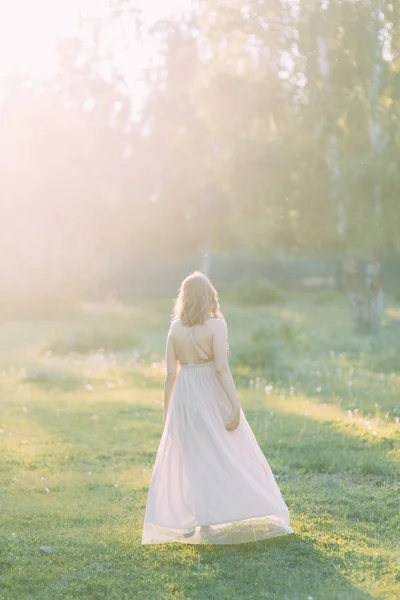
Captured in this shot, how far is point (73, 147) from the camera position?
3484 centimetres

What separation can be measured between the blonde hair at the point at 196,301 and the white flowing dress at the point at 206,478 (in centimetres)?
37

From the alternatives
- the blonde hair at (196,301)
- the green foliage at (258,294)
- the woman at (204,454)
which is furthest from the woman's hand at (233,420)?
the green foliage at (258,294)

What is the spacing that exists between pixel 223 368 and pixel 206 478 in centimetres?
80

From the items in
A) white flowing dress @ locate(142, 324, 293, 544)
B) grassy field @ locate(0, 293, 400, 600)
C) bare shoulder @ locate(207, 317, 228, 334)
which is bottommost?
grassy field @ locate(0, 293, 400, 600)

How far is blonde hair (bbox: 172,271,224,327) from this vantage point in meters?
6.00

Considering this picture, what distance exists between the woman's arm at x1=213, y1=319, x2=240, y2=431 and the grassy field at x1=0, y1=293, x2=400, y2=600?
97 cm

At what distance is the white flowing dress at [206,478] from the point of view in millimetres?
5895

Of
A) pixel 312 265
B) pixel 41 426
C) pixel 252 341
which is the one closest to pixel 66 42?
pixel 312 265

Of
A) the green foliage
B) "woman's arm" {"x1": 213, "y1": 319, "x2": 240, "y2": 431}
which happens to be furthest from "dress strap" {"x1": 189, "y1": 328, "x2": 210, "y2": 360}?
the green foliage

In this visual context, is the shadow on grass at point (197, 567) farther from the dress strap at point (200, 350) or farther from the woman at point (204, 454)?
the dress strap at point (200, 350)

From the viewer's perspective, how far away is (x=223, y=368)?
6.04 meters

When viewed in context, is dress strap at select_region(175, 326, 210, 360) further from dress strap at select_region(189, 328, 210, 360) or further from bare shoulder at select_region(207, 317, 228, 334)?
bare shoulder at select_region(207, 317, 228, 334)

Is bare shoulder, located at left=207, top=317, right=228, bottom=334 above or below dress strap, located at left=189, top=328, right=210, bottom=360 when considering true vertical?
above

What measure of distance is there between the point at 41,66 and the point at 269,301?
588 inches
